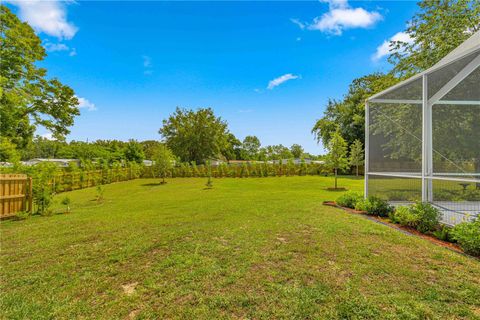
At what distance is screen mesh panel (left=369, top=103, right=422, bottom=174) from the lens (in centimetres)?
554

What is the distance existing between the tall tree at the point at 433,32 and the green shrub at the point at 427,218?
400 inches

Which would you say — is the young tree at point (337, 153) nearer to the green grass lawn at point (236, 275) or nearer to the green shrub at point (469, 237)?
the green grass lawn at point (236, 275)

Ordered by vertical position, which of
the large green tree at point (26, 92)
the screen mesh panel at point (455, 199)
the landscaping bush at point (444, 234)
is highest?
the large green tree at point (26, 92)

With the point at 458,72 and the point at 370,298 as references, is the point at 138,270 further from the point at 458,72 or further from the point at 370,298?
the point at 458,72

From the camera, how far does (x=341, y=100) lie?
98.2ft

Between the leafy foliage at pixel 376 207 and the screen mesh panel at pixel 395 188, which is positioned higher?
the screen mesh panel at pixel 395 188

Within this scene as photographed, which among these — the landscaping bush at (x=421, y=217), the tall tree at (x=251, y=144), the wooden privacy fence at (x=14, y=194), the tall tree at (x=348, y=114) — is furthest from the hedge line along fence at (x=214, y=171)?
the tall tree at (x=251, y=144)

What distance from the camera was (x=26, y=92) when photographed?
44.3 ft

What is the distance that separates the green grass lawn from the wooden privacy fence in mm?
2500

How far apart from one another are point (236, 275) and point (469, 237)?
361 cm

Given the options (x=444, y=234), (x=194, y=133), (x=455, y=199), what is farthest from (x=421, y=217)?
(x=194, y=133)

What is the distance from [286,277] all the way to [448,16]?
15568 millimetres

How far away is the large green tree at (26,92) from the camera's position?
11773 millimetres

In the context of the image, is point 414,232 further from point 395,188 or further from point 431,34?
point 431,34
